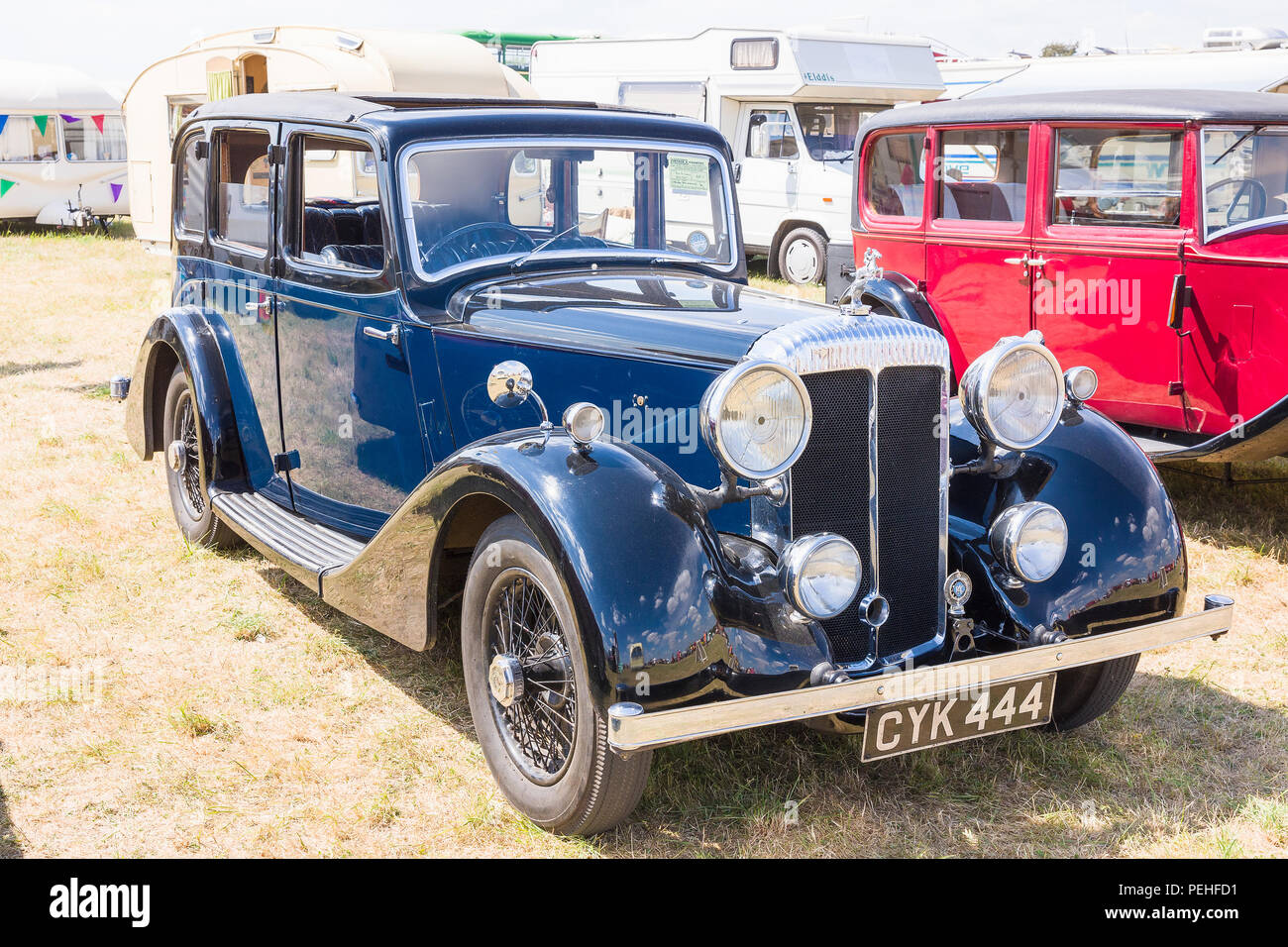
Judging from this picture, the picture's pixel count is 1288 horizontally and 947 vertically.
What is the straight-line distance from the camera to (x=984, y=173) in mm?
6730

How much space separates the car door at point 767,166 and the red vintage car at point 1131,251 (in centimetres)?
627

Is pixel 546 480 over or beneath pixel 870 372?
beneath

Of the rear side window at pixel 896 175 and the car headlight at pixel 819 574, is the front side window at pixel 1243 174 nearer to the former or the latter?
the rear side window at pixel 896 175

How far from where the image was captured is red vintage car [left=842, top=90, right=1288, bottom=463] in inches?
213

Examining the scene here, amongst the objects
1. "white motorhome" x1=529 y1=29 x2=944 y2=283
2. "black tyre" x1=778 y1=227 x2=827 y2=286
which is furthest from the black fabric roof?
"black tyre" x1=778 y1=227 x2=827 y2=286

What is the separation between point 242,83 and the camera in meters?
12.5

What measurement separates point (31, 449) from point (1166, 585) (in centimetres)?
610

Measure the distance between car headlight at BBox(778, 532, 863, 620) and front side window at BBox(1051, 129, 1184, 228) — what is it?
12.4ft

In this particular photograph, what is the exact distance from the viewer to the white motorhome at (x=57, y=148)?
1734 centimetres

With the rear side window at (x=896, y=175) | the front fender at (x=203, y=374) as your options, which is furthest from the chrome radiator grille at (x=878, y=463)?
the rear side window at (x=896, y=175)

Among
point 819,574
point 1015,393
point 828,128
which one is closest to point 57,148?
point 828,128

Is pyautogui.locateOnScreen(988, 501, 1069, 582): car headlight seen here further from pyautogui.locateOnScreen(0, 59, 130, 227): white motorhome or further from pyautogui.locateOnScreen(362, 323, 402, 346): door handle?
pyautogui.locateOnScreen(0, 59, 130, 227): white motorhome

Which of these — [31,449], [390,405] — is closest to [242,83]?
[31,449]

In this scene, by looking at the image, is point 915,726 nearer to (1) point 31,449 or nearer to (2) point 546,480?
(2) point 546,480
